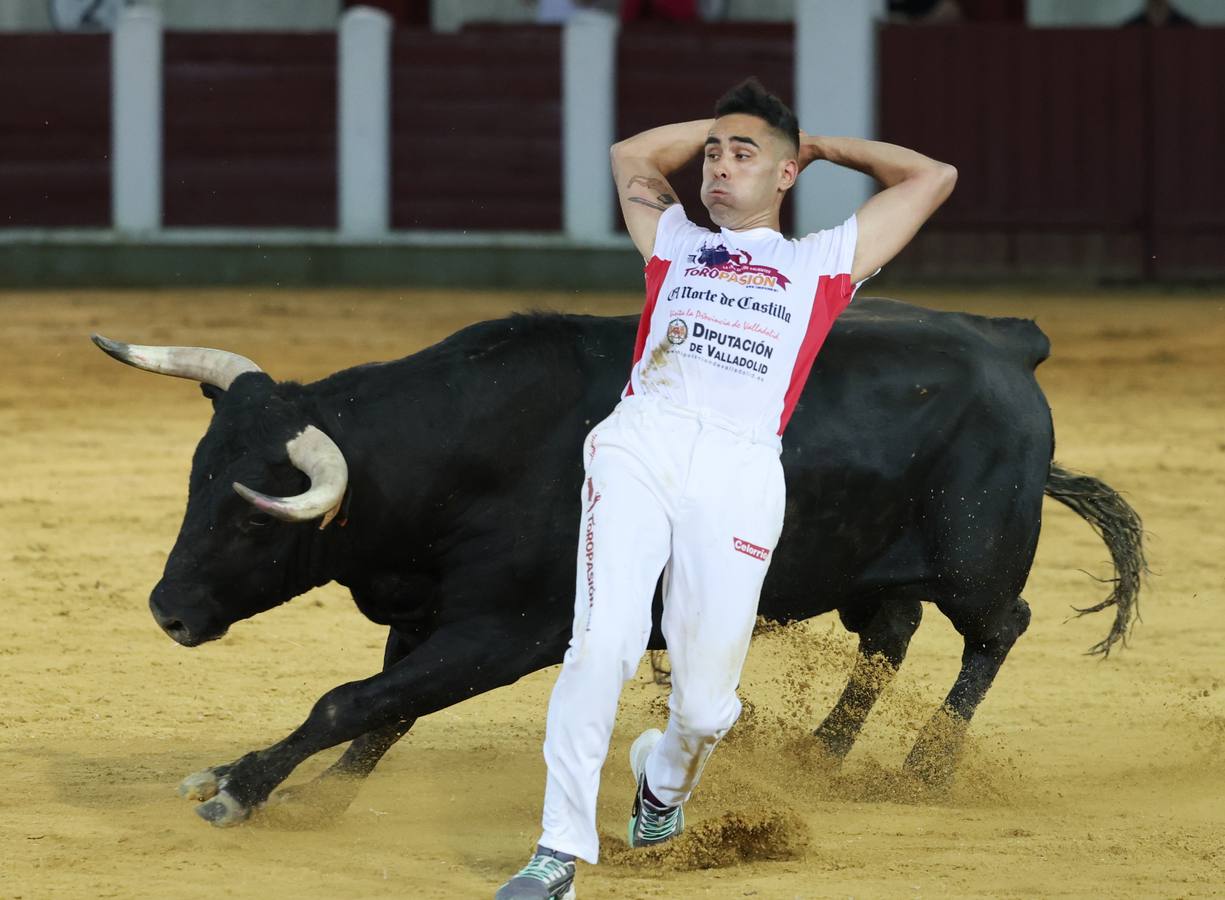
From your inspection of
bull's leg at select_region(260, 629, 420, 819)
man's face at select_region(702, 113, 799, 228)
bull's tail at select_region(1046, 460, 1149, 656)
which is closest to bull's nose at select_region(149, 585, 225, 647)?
bull's leg at select_region(260, 629, 420, 819)

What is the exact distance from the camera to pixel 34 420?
852cm

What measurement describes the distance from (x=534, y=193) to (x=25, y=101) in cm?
313

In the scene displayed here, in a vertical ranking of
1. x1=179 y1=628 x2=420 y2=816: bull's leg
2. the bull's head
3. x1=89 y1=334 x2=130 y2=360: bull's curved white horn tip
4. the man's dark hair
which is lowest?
x1=179 y1=628 x2=420 y2=816: bull's leg

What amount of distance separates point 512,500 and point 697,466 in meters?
0.66

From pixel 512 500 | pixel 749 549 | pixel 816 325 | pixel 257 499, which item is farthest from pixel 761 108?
pixel 257 499

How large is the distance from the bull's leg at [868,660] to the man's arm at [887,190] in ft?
3.43

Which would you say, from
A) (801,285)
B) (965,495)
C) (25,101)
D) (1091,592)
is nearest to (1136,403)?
(1091,592)

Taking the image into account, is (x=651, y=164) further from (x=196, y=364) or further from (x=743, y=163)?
(x=196, y=364)

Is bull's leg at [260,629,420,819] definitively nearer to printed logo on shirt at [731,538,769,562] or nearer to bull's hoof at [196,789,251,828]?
bull's hoof at [196,789,251,828]

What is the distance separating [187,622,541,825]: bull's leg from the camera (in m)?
3.82

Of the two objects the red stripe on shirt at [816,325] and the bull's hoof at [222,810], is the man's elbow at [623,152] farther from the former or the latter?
the bull's hoof at [222,810]

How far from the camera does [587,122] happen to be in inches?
498

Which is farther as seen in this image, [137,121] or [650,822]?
[137,121]

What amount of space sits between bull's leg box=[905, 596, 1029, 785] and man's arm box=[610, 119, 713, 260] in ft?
3.71
